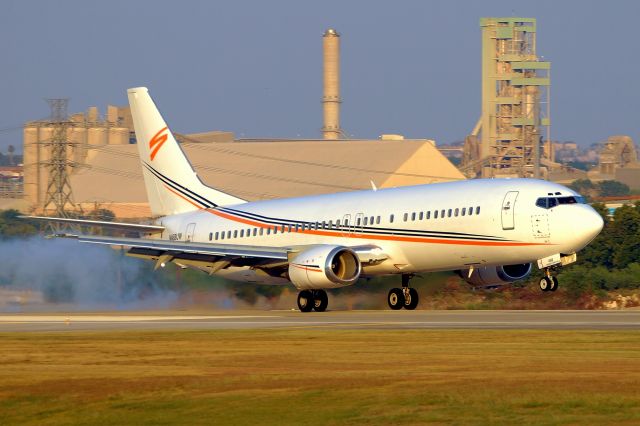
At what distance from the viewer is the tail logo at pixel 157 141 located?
55188 mm

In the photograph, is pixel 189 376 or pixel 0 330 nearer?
pixel 189 376

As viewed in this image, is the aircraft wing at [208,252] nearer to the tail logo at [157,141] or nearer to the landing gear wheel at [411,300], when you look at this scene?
the landing gear wheel at [411,300]

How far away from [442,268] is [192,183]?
1328 centimetres

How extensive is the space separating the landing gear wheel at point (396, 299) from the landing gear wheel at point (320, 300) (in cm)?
253

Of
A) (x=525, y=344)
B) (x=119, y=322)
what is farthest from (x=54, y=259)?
(x=525, y=344)

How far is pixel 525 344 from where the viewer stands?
28391mm

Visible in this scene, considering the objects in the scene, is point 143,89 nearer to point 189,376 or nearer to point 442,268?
point 442,268

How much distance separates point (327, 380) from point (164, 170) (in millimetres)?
33881

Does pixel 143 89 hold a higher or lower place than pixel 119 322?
higher

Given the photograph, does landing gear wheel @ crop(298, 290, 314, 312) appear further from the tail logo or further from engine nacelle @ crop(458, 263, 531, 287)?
the tail logo

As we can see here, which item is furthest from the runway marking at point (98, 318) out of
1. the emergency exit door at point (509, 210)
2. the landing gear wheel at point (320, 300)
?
the emergency exit door at point (509, 210)

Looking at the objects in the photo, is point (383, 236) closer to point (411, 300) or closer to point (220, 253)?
point (411, 300)

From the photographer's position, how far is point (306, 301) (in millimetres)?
46969

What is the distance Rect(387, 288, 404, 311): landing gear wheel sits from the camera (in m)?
48.0
